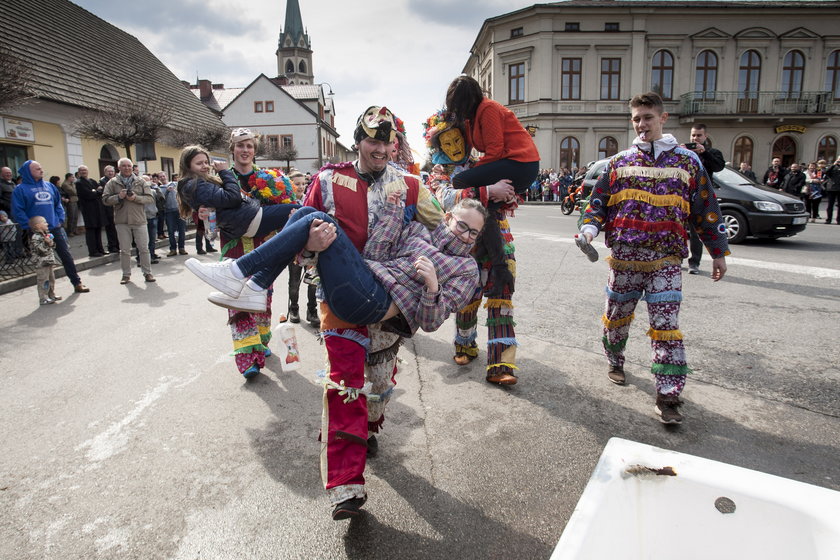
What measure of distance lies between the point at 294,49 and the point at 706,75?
243 feet

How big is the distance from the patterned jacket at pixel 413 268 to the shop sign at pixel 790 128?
1573 inches

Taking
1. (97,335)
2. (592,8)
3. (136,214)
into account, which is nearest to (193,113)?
(136,214)

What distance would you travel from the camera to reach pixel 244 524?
7.92 ft

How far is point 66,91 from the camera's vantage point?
53.9 ft

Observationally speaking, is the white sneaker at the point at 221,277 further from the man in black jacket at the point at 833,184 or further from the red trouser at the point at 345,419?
the man in black jacket at the point at 833,184

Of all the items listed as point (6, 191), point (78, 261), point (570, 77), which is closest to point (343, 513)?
point (78, 261)

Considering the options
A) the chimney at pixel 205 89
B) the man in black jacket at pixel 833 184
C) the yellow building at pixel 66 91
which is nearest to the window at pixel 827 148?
the man in black jacket at pixel 833 184

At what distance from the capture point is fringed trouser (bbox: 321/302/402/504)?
2312 mm

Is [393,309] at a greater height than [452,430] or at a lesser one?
greater

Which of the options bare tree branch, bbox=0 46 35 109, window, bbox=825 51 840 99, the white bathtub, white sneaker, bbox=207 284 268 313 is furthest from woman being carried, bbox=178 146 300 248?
window, bbox=825 51 840 99

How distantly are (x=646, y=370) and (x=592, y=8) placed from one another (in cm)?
3509

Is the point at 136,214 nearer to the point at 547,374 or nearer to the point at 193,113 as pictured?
the point at 547,374

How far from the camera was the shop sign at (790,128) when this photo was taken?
33.1 m

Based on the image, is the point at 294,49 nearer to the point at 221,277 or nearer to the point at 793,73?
the point at 793,73
